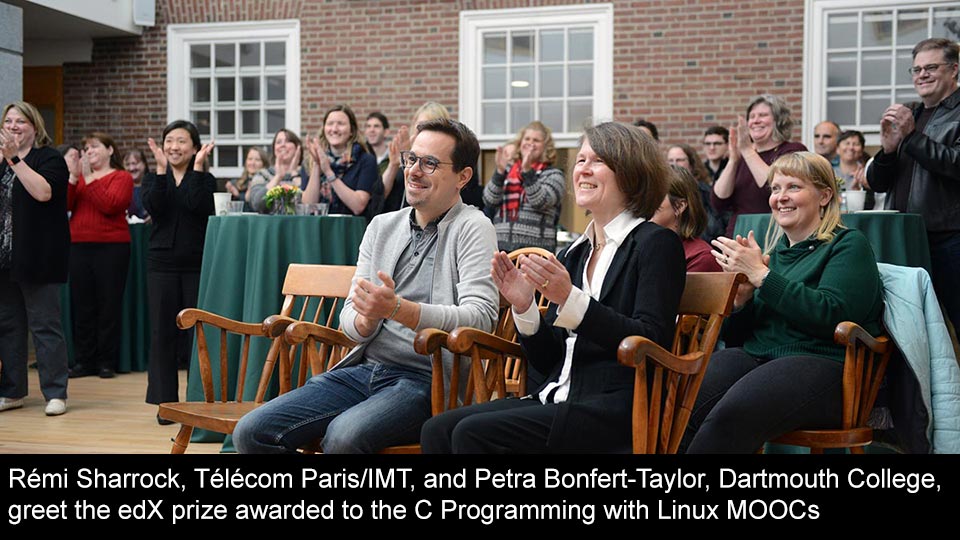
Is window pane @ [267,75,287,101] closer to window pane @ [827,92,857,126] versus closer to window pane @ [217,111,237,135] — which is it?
window pane @ [217,111,237,135]

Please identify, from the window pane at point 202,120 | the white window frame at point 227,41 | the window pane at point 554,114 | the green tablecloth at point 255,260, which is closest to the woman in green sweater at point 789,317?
the green tablecloth at point 255,260

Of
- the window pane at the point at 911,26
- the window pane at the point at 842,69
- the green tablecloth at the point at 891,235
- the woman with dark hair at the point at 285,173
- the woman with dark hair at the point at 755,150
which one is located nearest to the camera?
the green tablecloth at the point at 891,235

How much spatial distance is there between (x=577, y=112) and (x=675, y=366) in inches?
273

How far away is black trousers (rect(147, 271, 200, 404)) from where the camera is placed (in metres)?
5.23

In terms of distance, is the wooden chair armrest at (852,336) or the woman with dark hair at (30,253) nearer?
the wooden chair armrest at (852,336)

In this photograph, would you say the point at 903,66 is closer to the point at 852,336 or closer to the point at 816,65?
the point at 816,65

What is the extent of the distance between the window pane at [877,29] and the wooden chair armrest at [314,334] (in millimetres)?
6638

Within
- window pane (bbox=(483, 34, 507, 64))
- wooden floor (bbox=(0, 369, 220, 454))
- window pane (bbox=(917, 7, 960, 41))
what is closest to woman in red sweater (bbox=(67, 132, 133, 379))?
wooden floor (bbox=(0, 369, 220, 454))

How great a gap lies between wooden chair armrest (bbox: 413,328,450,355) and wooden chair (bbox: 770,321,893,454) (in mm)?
943

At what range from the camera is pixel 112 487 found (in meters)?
2.45

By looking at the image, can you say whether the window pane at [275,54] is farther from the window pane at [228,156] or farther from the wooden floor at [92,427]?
the wooden floor at [92,427]

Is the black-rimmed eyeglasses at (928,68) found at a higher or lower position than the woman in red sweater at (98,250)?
higher

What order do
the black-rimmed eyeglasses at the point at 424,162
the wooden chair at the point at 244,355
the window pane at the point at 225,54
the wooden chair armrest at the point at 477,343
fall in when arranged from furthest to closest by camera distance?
the window pane at the point at 225,54 → the wooden chair at the point at 244,355 → the black-rimmed eyeglasses at the point at 424,162 → the wooden chair armrest at the point at 477,343

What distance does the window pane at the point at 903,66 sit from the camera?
834cm
